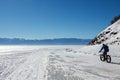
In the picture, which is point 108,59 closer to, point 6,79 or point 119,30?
point 6,79

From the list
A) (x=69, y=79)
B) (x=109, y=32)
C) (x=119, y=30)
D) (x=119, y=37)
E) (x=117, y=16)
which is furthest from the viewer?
(x=117, y=16)

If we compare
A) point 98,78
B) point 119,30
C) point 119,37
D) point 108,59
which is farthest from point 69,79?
point 119,30

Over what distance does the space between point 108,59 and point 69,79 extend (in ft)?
40.0

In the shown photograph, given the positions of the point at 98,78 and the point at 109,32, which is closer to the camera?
the point at 98,78

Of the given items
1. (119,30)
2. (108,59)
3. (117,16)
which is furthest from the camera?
(117,16)

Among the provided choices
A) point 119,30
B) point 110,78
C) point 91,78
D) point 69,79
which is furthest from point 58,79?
point 119,30

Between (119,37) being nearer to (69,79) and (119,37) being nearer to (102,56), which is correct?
(102,56)

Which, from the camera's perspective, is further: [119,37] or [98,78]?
[119,37]

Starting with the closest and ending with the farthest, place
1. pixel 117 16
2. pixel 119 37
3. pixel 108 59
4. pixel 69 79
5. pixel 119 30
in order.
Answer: pixel 69 79 < pixel 108 59 < pixel 119 37 < pixel 119 30 < pixel 117 16

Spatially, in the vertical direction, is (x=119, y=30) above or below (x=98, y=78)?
above

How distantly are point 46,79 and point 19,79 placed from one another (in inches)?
63.4

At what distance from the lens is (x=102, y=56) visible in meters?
24.9

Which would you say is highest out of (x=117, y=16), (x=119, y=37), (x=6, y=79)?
(x=117, y=16)

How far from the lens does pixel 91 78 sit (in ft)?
41.0
